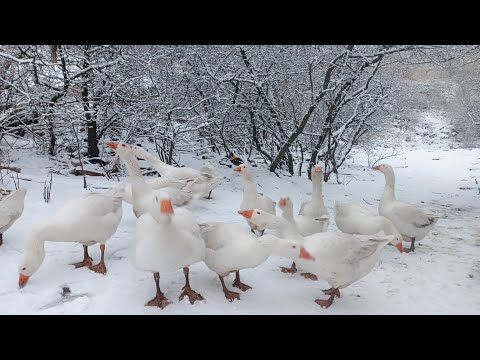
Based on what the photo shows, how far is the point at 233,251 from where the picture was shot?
307cm

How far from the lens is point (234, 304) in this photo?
3.04 metres

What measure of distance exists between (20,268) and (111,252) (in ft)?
3.20

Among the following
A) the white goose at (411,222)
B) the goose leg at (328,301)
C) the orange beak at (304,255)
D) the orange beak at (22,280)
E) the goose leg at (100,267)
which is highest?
the orange beak at (304,255)

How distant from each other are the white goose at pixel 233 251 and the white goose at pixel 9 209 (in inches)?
80.0

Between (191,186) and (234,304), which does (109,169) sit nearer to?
(191,186)

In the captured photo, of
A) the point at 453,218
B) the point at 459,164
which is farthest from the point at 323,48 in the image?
the point at 459,164

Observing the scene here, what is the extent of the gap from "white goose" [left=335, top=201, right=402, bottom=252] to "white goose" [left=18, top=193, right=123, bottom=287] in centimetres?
277

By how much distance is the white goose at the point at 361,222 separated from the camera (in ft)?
13.4

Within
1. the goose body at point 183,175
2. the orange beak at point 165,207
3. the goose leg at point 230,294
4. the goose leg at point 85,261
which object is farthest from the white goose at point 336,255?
the goose body at point 183,175

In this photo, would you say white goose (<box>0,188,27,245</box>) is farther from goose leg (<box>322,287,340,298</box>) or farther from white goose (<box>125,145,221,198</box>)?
goose leg (<box>322,287,340,298</box>)

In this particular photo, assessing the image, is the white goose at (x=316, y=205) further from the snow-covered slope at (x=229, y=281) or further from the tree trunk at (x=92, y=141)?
the tree trunk at (x=92, y=141)

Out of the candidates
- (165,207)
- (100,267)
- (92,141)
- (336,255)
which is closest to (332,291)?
(336,255)

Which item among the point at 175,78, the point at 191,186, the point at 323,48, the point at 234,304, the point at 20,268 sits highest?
the point at 323,48

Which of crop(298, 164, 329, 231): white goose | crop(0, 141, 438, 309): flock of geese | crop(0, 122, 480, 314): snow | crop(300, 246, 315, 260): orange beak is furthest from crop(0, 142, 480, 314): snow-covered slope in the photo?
crop(298, 164, 329, 231): white goose
